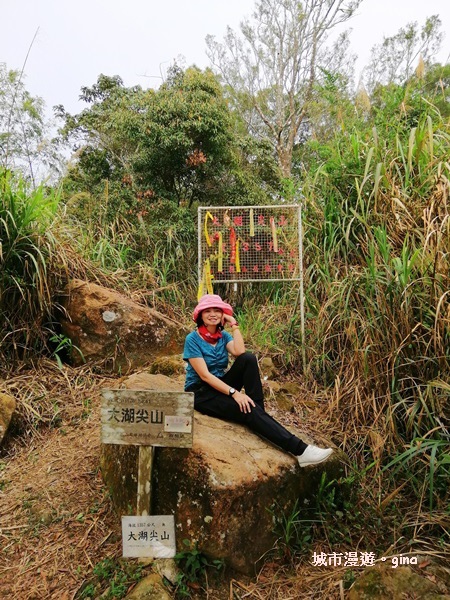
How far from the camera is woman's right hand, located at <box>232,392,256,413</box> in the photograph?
7.38 ft

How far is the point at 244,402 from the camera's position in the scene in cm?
225

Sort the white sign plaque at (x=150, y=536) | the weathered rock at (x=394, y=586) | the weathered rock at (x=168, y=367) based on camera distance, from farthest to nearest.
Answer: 1. the weathered rock at (x=168, y=367)
2. the white sign plaque at (x=150, y=536)
3. the weathered rock at (x=394, y=586)

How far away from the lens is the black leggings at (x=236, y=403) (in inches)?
88.5

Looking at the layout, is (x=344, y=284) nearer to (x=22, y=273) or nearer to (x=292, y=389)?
(x=292, y=389)

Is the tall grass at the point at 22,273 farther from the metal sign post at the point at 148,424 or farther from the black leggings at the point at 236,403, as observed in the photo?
the metal sign post at the point at 148,424

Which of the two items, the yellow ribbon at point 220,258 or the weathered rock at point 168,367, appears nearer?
the weathered rock at point 168,367

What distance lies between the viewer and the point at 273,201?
7625 mm

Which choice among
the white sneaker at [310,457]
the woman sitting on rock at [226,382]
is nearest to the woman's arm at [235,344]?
the woman sitting on rock at [226,382]

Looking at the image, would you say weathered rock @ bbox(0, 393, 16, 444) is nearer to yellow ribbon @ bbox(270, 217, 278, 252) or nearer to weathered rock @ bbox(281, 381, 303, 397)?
weathered rock @ bbox(281, 381, 303, 397)

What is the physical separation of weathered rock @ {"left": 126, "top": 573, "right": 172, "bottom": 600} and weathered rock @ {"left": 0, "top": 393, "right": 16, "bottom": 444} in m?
1.51

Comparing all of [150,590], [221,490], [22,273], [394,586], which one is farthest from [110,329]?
[394,586]

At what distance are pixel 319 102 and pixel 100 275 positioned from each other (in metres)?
10.6

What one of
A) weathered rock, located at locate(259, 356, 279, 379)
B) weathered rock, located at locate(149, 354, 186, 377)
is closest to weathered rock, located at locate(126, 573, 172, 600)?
weathered rock, located at locate(149, 354, 186, 377)

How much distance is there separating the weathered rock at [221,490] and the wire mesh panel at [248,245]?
78.2 inches
